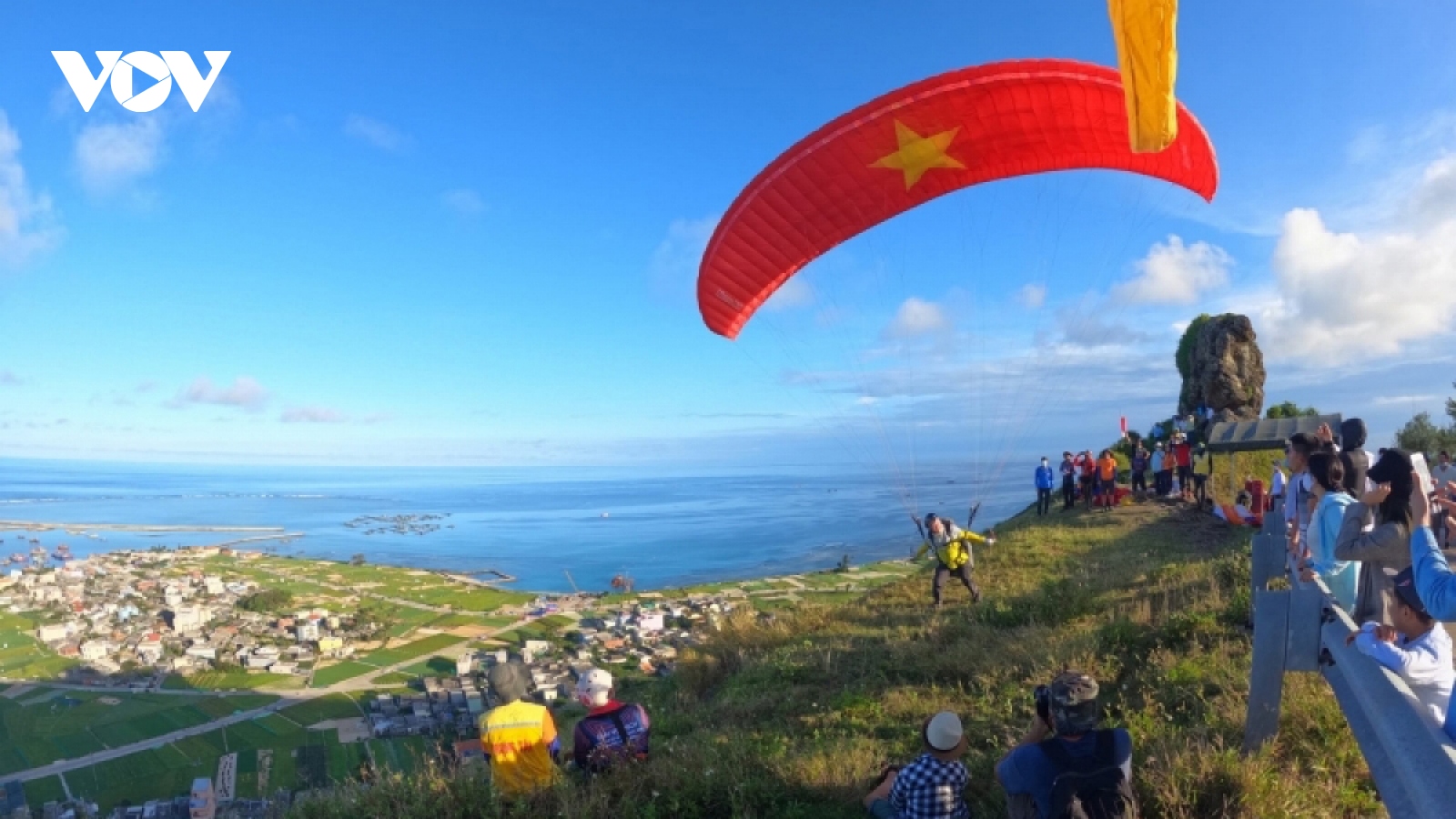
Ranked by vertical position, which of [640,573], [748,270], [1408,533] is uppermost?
[748,270]

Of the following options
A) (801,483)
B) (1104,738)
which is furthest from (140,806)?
(801,483)

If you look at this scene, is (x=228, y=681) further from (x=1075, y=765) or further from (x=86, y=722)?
(x=1075, y=765)

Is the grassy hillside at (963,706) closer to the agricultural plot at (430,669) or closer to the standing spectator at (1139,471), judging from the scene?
the standing spectator at (1139,471)

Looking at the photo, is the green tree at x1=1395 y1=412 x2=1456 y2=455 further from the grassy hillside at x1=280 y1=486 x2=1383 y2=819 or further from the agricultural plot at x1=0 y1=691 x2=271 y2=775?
the agricultural plot at x1=0 y1=691 x2=271 y2=775

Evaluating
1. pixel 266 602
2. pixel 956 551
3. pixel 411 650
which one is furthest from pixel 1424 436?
pixel 266 602

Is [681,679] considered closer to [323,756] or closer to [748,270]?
[748,270]

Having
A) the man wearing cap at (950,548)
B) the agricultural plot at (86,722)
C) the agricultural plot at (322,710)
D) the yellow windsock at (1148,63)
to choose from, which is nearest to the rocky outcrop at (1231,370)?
the man wearing cap at (950,548)

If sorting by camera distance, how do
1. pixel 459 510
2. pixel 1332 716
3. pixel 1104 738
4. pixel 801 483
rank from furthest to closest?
pixel 801 483 < pixel 459 510 < pixel 1332 716 < pixel 1104 738
